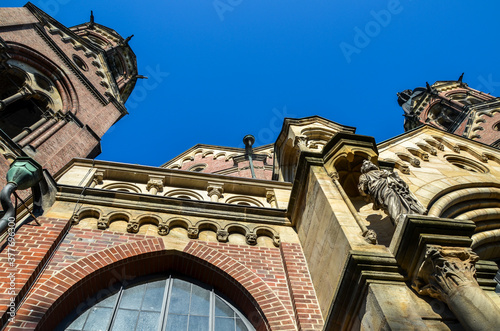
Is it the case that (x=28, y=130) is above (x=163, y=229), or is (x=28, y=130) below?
above

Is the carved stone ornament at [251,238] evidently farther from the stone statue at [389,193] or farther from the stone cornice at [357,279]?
the stone cornice at [357,279]

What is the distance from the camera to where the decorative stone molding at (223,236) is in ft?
23.7

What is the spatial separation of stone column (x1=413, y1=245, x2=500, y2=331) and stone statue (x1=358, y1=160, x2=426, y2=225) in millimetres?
748

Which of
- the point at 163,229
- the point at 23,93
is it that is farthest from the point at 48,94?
the point at 163,229

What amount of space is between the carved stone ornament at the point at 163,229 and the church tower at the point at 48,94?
6.63 m

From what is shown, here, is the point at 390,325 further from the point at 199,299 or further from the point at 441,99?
the point at 441,99

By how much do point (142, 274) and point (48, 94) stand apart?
481 inches

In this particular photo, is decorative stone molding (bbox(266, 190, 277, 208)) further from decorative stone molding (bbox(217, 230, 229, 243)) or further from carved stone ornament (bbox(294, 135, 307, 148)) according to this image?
decorative stone molding (bbox(217, 230, 229, 243))

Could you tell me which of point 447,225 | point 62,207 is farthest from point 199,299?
point 447,225

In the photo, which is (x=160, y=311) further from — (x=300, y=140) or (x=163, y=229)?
(x=300, y=140)

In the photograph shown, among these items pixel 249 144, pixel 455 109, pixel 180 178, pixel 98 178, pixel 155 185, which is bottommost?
pixel 155 185

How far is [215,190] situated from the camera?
368 inches

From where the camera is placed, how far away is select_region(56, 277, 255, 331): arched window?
586cm

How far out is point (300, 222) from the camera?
299 inches
